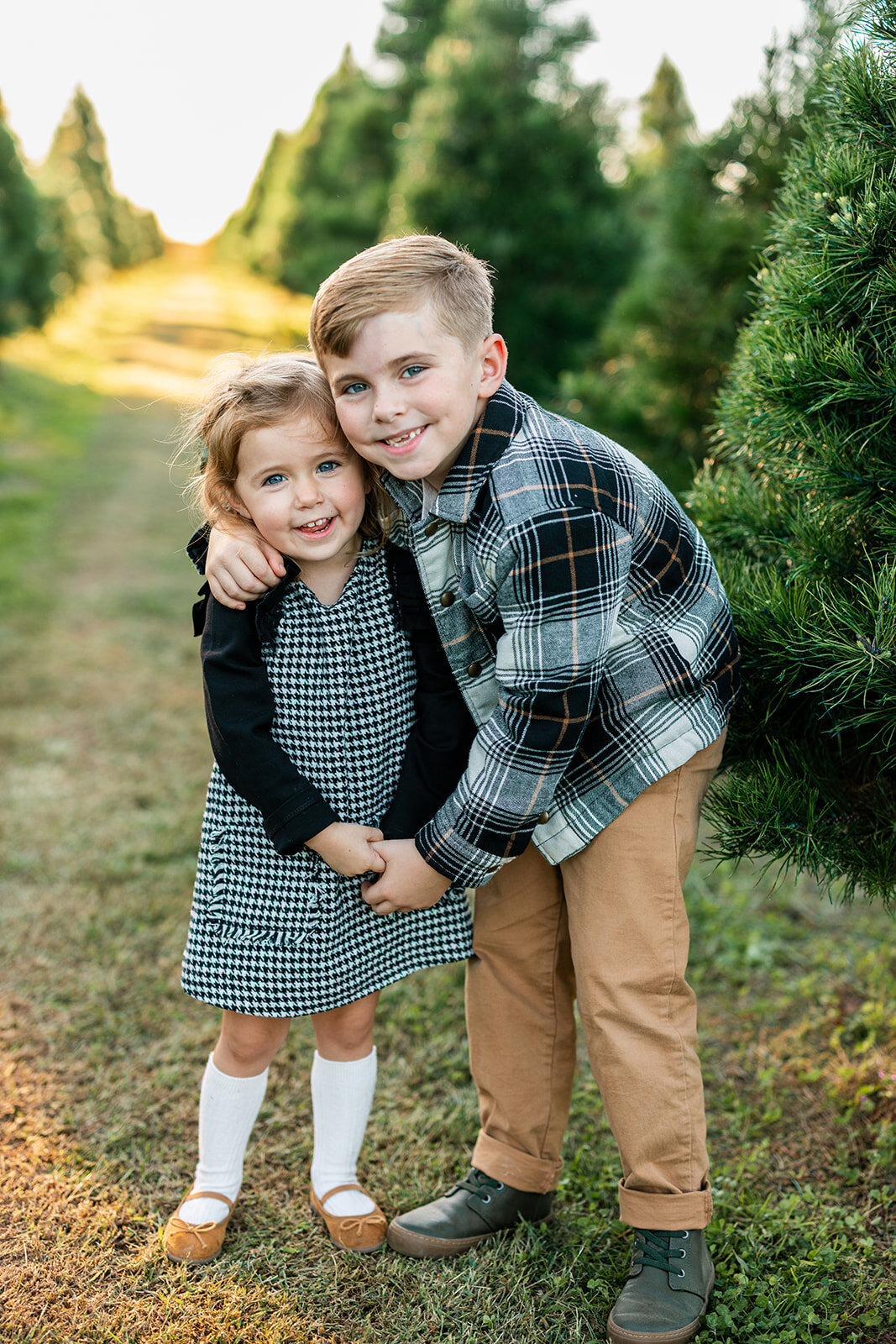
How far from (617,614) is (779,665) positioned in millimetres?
323

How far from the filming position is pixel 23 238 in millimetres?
15078

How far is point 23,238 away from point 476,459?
1596 centimetres

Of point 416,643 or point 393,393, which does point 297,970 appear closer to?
point 416,643

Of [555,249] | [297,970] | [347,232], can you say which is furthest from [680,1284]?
[347,232]

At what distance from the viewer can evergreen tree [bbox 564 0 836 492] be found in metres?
3.22

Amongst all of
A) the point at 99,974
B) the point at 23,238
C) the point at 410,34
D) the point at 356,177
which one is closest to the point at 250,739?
the point at 99,974

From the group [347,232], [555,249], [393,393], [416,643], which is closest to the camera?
[393,393]

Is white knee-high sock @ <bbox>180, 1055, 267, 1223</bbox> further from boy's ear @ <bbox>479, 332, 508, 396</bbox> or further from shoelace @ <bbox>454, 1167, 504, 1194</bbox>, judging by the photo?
boy's ear @ <bbox>479, 332, 508, 396</bbox>

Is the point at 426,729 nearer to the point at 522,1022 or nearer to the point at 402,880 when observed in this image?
the point at 402,880

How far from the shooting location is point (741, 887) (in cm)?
357

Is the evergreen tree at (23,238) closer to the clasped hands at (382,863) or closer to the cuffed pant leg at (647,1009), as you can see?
the clasped hands at (382,863)

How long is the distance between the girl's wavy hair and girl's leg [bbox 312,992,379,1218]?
0.94m

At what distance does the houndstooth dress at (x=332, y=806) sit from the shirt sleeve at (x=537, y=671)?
0.78 feet

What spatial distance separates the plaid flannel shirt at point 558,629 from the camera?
164 cm
